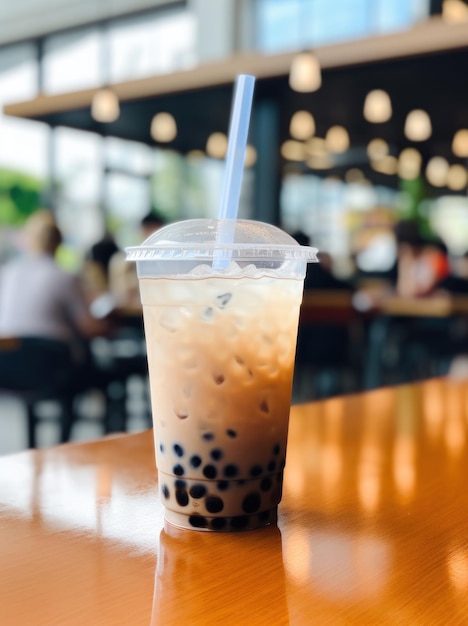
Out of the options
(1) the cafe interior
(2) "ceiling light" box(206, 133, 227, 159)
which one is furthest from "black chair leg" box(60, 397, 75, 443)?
(2) "ceiling light" box(206, 133, 227, 159)

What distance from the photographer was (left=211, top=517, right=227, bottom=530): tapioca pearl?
2.22 feet

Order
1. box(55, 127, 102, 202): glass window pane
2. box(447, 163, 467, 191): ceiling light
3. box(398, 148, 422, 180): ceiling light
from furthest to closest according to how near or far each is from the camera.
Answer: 1. box(447, 163, 467, 191): ceiling light
2. box(398, 148, 422, 180): ceiling light
3. box(55, 127, 102, 202): glass window pane

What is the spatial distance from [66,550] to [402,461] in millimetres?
479

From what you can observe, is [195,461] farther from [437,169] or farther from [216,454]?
[437,169]

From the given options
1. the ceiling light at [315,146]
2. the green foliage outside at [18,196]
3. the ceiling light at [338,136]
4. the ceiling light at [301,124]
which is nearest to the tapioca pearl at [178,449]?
the ceiling light at [301,124]

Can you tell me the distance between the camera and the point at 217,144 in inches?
414

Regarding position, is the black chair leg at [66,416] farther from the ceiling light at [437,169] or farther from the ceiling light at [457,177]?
the ceiling light at [457,177]

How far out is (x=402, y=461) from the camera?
0.95 m

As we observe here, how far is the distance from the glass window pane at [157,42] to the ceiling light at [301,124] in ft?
5.39

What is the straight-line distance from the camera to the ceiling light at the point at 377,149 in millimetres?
11241

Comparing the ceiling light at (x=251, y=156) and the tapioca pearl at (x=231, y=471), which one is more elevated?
the ceiling light at (x=251, y=156)

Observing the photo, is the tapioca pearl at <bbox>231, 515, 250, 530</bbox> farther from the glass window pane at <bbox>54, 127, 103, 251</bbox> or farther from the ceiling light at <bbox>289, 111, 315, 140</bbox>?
the glass window pane at <bbox>54, 127, 103, 251</bbox>

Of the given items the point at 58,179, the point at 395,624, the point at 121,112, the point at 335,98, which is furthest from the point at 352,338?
the point at 58,179

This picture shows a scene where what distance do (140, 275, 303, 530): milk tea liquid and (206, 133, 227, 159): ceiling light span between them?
386 inches
